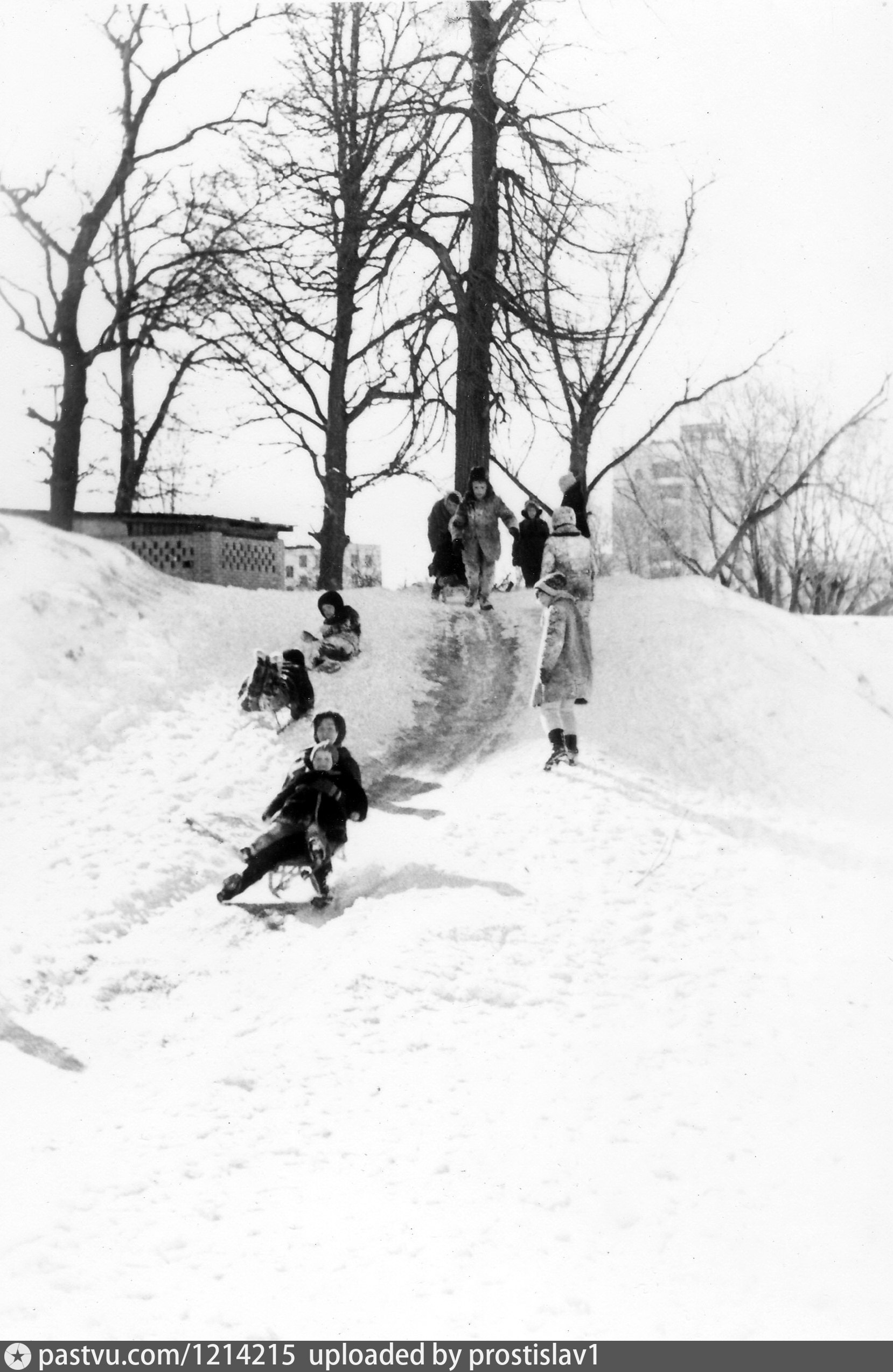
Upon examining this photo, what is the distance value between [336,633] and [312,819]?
4.39 m

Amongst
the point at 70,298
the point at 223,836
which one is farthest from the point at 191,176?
the point at 223,836

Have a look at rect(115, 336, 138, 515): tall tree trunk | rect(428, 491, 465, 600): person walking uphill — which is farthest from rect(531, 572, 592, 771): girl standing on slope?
rect(115, 336, 138, 515): tall tree trunk

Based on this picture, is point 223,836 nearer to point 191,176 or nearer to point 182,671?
point 182,671

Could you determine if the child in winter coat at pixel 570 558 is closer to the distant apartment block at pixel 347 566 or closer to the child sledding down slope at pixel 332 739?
the child sledding down slope at pixel 332 739

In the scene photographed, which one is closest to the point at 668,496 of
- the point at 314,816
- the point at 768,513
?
the point at 768,513

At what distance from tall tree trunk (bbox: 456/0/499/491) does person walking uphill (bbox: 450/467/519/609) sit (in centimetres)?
83

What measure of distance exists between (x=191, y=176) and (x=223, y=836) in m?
9.13

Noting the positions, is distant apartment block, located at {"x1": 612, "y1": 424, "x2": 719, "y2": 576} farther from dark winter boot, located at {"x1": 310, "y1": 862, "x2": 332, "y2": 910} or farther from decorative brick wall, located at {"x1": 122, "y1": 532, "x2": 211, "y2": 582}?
dark winter boot, located at {"x1": 310, "y1": 862, "x2": 332, "y2": 910}

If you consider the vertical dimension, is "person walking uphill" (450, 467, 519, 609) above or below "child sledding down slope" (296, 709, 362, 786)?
above

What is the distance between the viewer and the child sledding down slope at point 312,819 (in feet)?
23.3

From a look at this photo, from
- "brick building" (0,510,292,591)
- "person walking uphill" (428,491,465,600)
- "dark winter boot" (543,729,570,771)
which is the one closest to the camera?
"dark winter boot" (543,729,570,771)

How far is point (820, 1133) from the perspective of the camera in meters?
5.14

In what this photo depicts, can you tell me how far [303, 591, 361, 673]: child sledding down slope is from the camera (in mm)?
11336

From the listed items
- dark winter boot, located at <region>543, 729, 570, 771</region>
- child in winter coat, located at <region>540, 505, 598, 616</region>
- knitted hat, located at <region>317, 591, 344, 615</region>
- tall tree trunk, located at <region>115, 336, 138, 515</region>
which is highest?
tall tree trunk, located at <region>115, 336, 138, 515</region>
